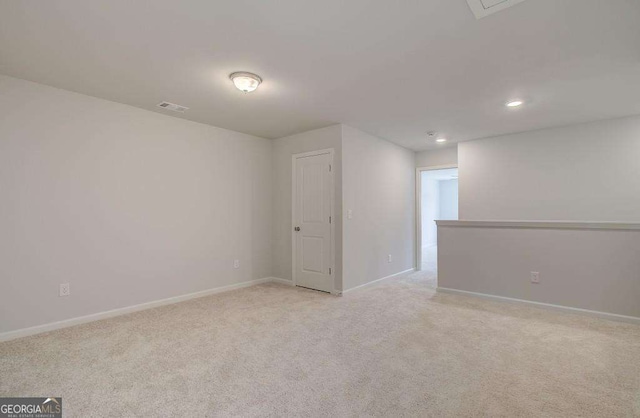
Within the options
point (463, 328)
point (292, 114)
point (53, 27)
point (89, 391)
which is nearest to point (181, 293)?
point (89, 391)

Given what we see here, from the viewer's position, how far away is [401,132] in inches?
189

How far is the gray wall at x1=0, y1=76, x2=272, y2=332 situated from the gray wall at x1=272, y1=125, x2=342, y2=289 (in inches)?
21.3

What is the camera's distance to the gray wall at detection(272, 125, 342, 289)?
4455mm

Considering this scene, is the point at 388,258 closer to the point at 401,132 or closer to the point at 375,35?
the point at 401,132

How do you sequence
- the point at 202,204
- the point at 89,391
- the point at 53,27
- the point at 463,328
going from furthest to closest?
the point at 202,204
the point at 463,328
the point at 53,27
the point at 89,391

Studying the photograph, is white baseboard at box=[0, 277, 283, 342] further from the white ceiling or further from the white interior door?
the white ceiling

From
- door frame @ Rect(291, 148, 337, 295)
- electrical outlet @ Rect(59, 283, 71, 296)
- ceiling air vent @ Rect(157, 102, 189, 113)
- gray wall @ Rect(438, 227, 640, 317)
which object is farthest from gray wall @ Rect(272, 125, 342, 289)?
electrical outlet @ Rect(59, 283, 71, 296)

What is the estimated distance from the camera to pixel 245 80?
2.76 meters

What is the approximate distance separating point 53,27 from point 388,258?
4.95 m

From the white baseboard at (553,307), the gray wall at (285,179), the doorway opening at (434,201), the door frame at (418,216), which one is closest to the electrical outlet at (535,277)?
the white baseboard at (553,307)

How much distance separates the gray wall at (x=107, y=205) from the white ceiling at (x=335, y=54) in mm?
353

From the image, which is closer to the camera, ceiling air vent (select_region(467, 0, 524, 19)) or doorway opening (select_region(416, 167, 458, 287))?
ceiling air vent (select_region(467, 0, 524, 19))

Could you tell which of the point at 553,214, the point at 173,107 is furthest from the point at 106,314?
the point at 553,214

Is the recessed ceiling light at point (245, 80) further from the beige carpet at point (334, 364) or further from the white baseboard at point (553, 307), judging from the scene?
the white baseboard at point (553, 307)
